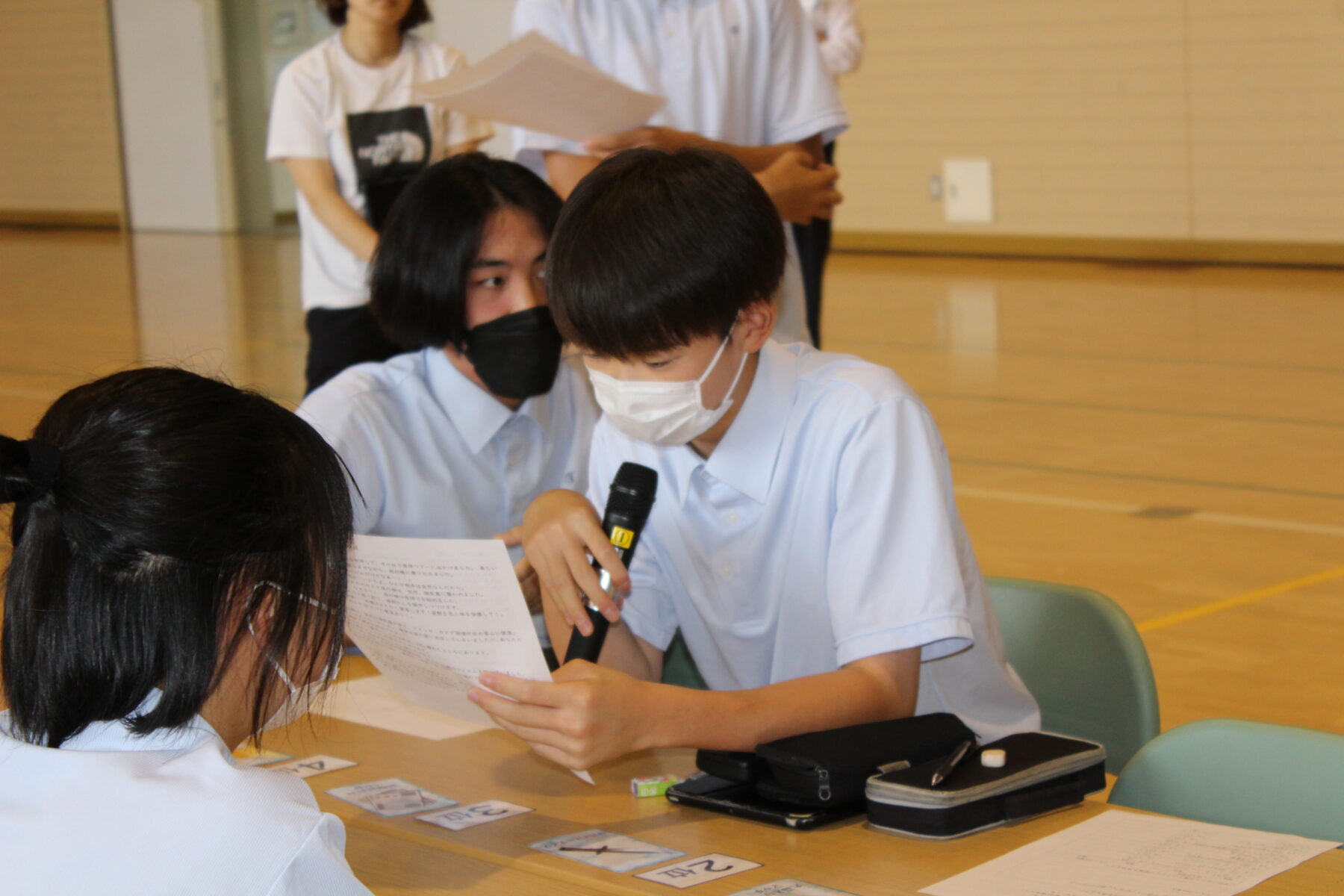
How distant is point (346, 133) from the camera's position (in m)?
3.39

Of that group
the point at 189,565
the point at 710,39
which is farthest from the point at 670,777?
the point at 710,39

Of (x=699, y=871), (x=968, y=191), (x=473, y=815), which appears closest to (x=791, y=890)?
(x=699, y=871)

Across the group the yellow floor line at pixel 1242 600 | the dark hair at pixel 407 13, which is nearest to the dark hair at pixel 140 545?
the yellow floor line at pixel 1242 600

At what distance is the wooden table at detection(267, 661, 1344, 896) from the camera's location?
3.70 feet

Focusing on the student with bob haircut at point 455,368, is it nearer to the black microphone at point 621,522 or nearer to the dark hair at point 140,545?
the black microphone at point 621,522

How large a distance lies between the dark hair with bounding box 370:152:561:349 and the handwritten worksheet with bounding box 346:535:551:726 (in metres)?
0.73

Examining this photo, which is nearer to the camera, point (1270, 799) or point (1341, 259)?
point (1270, 799)

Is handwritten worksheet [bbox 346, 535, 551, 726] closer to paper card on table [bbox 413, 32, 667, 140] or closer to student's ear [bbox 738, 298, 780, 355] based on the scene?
student's ear [bbox 738, 298, 780, 355]

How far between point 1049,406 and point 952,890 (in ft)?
14.2

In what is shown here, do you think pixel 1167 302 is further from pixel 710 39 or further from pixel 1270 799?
pixel 1270 799

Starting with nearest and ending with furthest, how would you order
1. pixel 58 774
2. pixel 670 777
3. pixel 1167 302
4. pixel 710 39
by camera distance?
pixel 58 774 < pixel 670 777 < pixel 710 39 < pixel 1167 302

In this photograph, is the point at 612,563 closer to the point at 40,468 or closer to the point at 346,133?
the point at 40,468

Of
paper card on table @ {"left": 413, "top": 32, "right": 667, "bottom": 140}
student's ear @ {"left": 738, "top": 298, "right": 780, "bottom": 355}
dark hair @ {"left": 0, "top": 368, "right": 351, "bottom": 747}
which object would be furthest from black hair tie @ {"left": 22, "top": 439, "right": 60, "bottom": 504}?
paper card on table @ {"left": 413, "top": 32, "right": 667, "bottom": 140}

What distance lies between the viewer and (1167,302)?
7055 mm
